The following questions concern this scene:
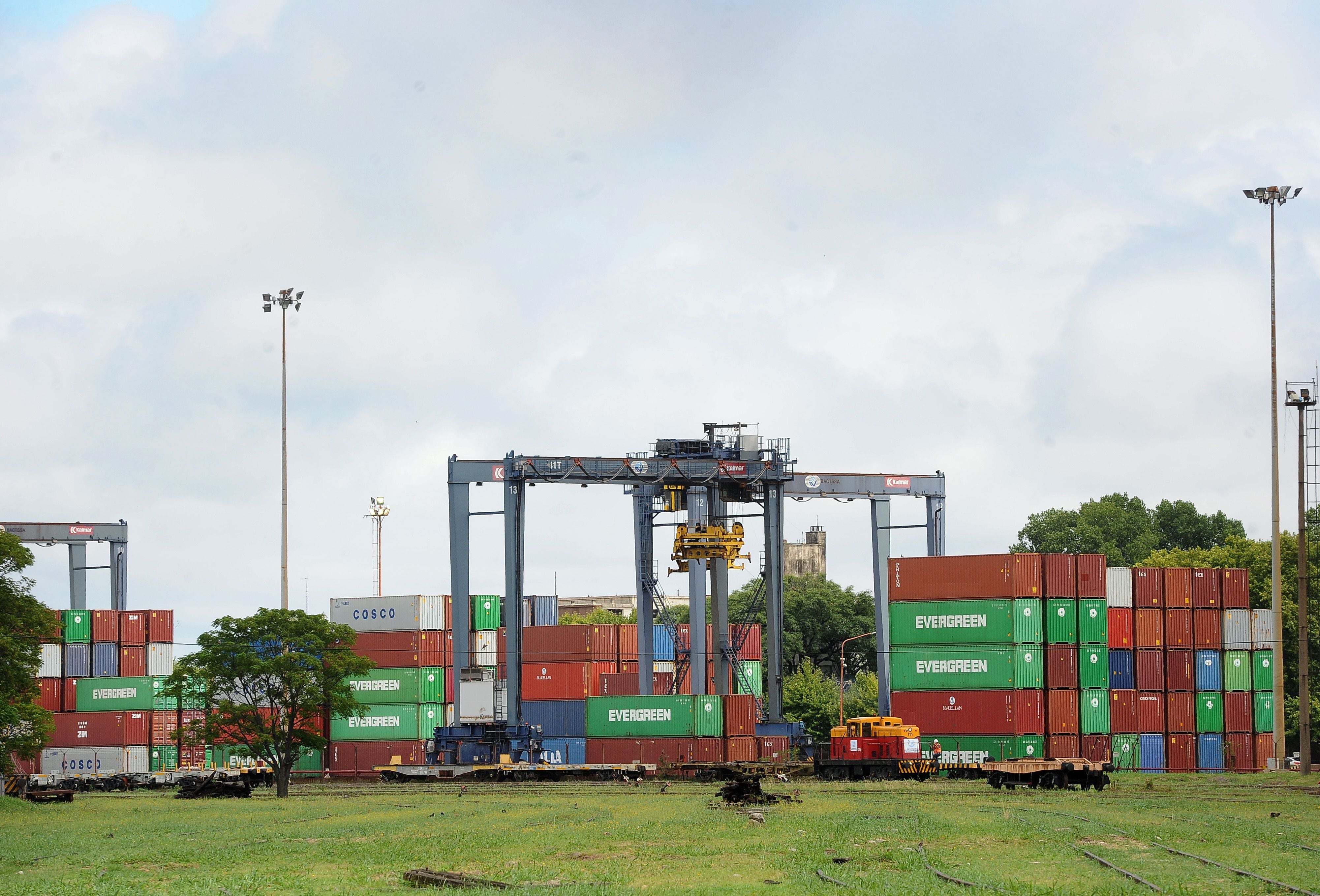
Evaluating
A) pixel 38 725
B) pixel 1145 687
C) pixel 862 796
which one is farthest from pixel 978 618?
pixel 38 725

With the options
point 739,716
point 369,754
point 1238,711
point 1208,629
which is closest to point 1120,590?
point 1208,629

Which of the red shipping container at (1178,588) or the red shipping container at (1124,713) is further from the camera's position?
the red shipping container at (1178,588)

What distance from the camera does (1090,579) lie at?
204 ft

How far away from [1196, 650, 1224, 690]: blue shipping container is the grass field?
2083 cm

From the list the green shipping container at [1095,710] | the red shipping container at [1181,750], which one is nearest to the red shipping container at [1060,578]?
the green shipping container at [1095,710]

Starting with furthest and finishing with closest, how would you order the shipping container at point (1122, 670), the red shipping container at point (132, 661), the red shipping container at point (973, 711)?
the red shipping container at point (132, 661) < the shipping container at point (1122, 670) < the red shipping container at point (973, 711)

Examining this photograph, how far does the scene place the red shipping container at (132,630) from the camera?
78.8m

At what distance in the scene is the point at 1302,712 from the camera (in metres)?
53.0

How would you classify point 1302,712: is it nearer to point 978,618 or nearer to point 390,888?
point 978,618

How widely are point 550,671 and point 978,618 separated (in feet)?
93.4

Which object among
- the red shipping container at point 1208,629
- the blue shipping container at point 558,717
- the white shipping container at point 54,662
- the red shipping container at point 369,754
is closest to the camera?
the red shipping container at point 1208,629

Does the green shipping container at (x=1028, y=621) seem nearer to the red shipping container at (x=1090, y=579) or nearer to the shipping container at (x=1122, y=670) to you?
the red shipping container at (x=1090, y=579)

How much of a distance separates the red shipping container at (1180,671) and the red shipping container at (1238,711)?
5.71 feet

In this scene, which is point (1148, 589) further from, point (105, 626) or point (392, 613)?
point (105, 626)
